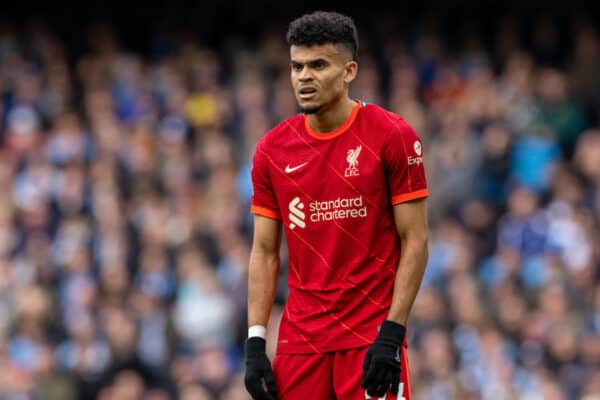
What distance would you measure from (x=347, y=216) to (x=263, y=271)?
521 millimetres

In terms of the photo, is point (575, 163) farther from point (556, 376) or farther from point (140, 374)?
point (140, 374)

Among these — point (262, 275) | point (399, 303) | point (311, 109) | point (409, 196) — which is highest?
point (311, 109)

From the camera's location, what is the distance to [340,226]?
6.10 m

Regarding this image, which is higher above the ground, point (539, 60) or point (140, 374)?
point (539, 60)

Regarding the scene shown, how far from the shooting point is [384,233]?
20.1 ft

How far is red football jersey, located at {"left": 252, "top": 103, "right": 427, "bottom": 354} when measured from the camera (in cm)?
604

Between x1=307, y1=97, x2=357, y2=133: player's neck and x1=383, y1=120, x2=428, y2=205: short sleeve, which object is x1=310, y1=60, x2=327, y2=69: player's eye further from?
x1=383, y1=120, x2=428, y2=205: short sleeve

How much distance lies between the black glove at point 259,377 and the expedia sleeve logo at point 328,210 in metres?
0.60

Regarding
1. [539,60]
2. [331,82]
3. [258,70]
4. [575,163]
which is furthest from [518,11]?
[331,82]

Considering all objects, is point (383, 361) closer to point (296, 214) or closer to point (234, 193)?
point (296, 214)

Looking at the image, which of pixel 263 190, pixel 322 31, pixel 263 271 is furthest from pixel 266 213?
pixel 322 31

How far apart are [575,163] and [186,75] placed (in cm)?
559

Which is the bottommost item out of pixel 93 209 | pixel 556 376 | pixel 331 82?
pixel 556 376

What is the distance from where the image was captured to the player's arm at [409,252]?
19.7 feet
